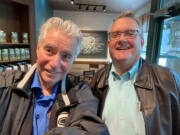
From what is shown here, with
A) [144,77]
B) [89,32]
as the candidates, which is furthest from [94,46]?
[144,77]

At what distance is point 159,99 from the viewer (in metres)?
0.89

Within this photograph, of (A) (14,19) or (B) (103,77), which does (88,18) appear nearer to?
(A) (14,19)

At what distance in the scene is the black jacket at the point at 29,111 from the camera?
0.60 meters

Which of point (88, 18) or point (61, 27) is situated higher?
point (88, 18)

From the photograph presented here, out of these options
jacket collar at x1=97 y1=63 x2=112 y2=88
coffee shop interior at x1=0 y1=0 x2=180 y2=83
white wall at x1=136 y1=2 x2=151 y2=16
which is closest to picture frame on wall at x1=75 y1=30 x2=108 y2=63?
coffee shop interior at x1=0 y1=0 x2=180 y2=83

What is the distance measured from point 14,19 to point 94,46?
124 inches

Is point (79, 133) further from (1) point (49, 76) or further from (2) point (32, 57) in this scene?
(2) point (32, 57)

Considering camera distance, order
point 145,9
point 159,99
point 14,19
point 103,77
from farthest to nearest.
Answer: point 145,9
point 14,19
point 103,77
point 159,99

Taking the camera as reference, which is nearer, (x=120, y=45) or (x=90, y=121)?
(x=90, y=121)

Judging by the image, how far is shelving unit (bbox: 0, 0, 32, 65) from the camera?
7.88ft

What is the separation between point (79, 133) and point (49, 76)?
1.18 ft

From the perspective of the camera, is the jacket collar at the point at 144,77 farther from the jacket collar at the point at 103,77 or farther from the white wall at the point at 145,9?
the white wall at the point at 145,9

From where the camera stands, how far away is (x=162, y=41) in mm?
1643

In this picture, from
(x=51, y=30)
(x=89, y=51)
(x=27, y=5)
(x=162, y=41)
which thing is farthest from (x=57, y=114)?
(x=89, y=51)
